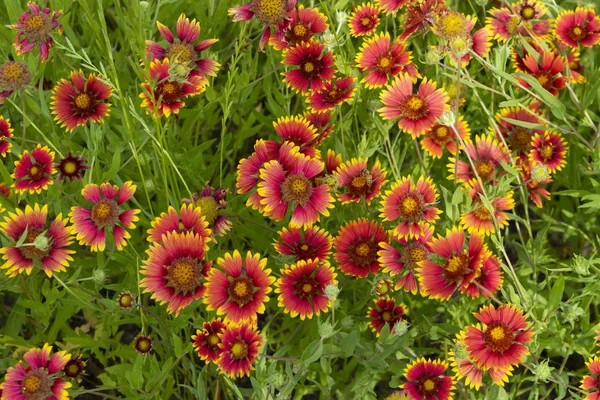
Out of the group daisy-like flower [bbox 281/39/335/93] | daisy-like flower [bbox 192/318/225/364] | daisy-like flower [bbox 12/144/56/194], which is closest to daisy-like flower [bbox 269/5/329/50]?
daisy-like flower [bbox 281/39/335/93]

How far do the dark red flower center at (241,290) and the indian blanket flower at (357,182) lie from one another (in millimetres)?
400

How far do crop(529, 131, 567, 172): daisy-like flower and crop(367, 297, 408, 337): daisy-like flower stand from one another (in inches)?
26.5

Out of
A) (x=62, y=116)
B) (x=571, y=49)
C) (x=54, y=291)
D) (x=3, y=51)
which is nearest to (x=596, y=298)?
(x=571, y=49)

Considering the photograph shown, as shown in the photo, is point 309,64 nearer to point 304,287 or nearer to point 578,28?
point 304,287

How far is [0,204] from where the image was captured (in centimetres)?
172

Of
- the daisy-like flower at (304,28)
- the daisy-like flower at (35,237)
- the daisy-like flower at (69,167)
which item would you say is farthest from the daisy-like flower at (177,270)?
the daisy-like flower at (304,28)

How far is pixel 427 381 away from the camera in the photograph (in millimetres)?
1623

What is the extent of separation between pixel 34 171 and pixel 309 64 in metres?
0.93

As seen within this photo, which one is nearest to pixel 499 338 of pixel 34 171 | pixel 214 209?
pixel 214 209

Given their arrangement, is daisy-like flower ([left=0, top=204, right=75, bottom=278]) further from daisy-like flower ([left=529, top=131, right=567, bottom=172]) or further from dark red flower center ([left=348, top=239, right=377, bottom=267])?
daisy-like flower ([left=529, top=131, right=567, bottom=172])

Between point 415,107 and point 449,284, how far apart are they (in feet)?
1.87

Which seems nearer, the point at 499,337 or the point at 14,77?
the point at 499,337

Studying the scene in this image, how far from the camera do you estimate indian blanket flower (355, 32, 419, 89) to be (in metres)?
1.89

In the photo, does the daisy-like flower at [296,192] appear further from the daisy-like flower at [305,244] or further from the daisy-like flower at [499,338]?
the daisy-like flower at [499,338]
